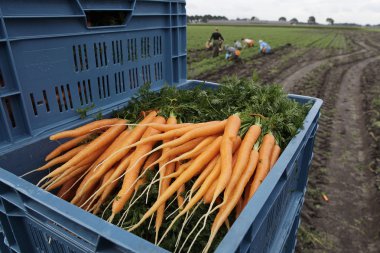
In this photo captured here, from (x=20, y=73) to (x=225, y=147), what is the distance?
1.21 m

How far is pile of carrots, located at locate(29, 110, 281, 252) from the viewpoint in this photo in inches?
59.5

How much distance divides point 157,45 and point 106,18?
23.9 inches

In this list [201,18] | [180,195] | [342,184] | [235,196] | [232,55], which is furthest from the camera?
[201,18]

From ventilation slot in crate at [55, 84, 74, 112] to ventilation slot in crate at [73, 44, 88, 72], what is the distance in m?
0.15

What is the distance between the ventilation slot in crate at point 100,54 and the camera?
2.01 m

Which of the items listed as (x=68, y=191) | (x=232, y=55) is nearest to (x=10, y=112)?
(x=68, y=191)

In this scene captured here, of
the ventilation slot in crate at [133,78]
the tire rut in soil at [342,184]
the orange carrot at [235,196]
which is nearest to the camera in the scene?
the orange carrot at [235,196]

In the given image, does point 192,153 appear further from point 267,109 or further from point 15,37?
point 15,37

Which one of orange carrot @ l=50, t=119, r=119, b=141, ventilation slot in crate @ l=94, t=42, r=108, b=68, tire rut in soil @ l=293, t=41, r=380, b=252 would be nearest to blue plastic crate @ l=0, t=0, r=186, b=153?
ventilation slot in crate @ l=94, t=42, r=108, b=68

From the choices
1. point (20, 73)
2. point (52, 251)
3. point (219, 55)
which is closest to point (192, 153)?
point (52, 251)

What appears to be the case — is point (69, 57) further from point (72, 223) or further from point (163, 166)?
point (72, 223)

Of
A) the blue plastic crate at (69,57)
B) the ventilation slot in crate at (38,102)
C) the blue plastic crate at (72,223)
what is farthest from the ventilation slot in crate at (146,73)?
the blue plastic crate at (72,223)

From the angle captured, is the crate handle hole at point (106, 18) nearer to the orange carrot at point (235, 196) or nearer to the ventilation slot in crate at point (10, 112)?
the ventilation slot in crate at point (10, 112)

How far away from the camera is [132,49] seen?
2316 mm
